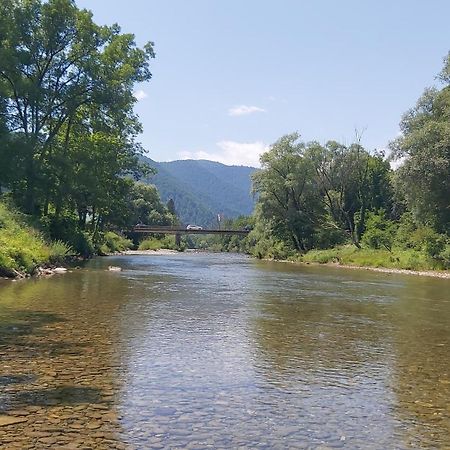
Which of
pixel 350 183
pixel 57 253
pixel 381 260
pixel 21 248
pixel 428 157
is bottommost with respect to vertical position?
pixel 381 260

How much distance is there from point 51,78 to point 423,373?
1466 inches

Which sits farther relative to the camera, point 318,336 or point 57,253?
point 57,253

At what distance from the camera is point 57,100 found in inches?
1571

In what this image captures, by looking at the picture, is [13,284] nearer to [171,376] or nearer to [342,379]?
[171,376]

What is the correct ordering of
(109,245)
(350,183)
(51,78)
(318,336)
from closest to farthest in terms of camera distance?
(318,336), (51,78), (109,245), (350,183)

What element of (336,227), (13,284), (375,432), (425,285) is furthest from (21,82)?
(336,227)

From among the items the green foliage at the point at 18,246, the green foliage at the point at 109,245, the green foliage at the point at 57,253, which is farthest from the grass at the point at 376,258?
the green foliage at the point at 18,246

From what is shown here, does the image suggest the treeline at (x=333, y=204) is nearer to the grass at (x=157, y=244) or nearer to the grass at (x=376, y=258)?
the grass at (x=376, y=258)

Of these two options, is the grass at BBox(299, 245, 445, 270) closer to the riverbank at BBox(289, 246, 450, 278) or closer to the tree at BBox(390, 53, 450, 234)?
the riverbank at BBox(289, 246, 450, 278)

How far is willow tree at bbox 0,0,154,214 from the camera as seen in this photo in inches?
1448

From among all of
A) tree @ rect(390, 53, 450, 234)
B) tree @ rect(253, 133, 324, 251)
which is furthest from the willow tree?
tree @ rect(253, 133, 324, 251)

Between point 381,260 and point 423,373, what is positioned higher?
point 381,260

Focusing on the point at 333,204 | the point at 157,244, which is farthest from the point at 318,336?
the point at 157,244

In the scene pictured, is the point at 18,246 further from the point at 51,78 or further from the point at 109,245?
the point at 109,245
